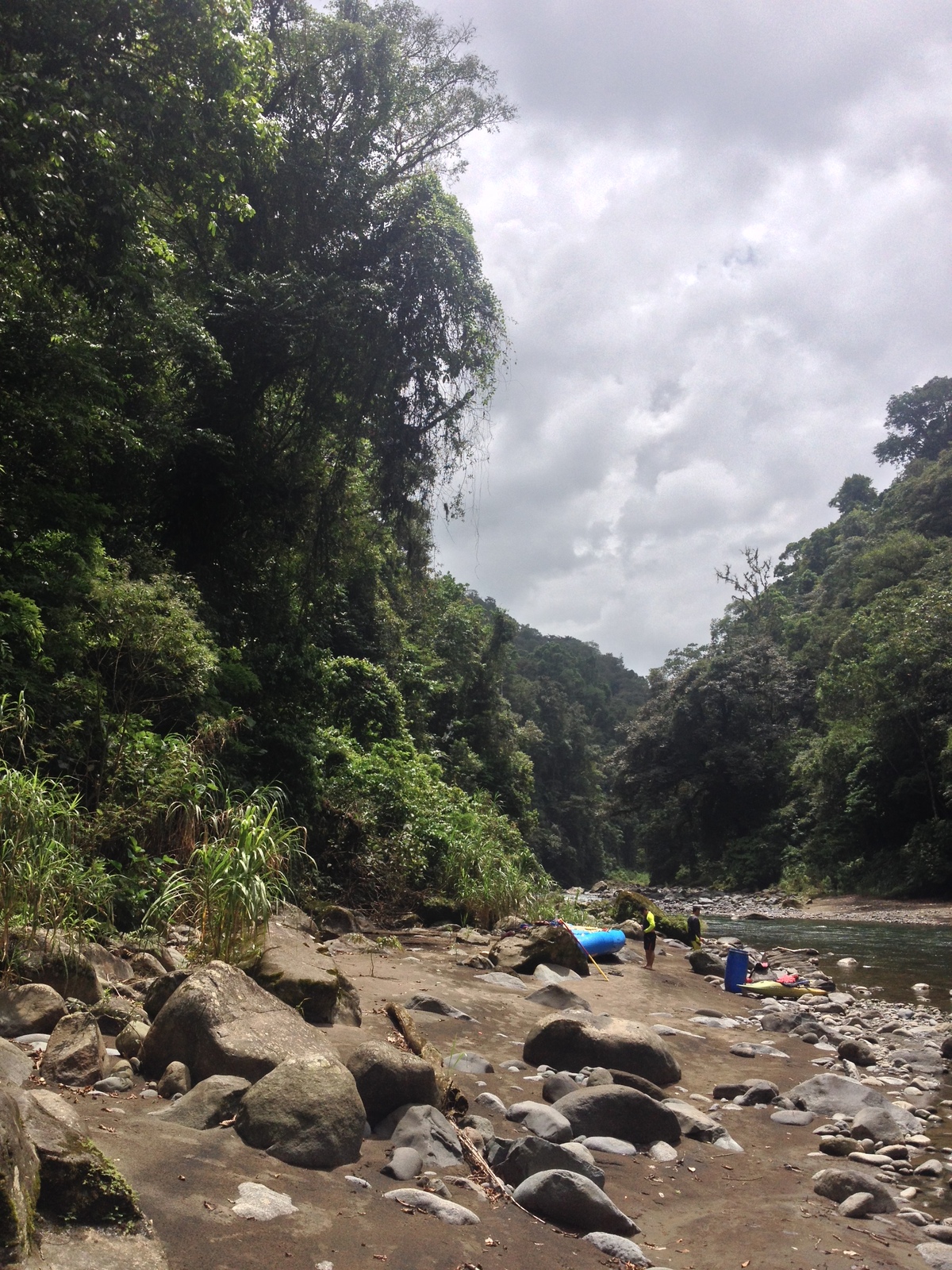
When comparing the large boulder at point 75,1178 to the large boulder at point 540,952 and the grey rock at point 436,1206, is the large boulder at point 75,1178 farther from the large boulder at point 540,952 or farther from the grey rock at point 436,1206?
the large boulder at point 540,952

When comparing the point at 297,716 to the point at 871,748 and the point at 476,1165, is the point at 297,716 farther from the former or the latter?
the point at 871,748

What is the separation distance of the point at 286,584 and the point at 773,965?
10.3 metres

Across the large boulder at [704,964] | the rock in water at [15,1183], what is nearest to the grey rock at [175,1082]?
the rock in water at [15,1183]

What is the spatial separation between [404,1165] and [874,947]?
15.1 metres

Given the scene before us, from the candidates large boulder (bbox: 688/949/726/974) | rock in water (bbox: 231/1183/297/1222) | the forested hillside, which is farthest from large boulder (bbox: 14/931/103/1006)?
the forested hillside

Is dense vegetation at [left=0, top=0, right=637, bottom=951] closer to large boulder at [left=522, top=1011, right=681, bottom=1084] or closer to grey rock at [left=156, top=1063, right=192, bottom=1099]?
grey rock at [left=156, top=1063, right=192, bottom=1099]

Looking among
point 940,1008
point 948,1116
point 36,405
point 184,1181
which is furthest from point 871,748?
point 184,1181

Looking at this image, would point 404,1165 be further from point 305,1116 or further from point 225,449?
point 225,449

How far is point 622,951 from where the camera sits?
13797 mm

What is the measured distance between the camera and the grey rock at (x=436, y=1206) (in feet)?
11.5

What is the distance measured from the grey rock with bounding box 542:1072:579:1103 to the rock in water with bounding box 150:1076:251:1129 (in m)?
2.31

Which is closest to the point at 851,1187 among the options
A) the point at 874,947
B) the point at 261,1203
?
the point at 261,1203

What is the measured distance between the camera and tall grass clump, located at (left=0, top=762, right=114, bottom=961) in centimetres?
478

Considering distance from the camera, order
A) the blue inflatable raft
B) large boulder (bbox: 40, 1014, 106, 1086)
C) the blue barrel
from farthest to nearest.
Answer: the blue inflatable raft, the blue barrel, large boulder (bbox: 40, 1014, 106, 1086)
